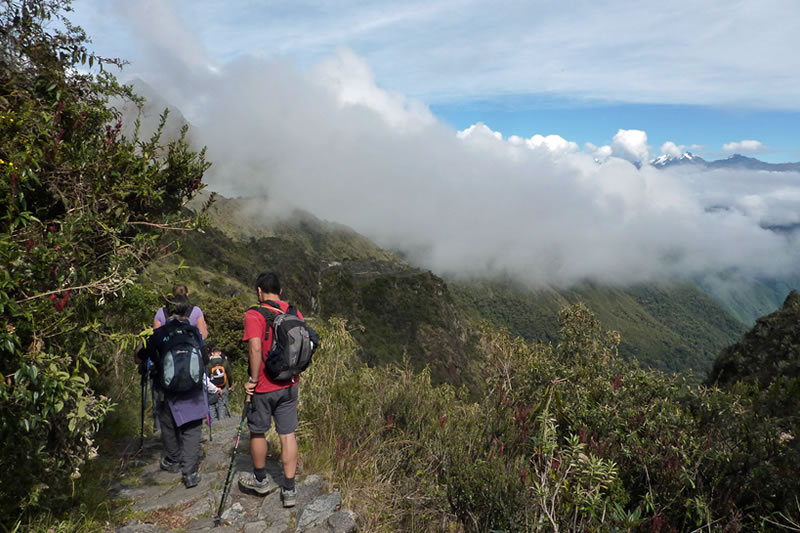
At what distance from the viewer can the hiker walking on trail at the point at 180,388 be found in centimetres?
541

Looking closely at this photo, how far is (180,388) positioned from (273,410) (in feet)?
3.81

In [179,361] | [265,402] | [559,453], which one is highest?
[179,361]

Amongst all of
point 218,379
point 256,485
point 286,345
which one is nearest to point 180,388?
point 256,485

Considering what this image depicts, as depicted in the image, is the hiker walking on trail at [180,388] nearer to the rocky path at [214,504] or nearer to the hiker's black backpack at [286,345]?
the rocky path at [214,504]

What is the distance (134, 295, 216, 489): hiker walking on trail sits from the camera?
213 inches

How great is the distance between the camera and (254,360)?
493 centimetres

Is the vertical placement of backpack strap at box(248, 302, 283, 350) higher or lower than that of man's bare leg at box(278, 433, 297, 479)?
higher

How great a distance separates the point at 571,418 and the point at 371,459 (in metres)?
2.30

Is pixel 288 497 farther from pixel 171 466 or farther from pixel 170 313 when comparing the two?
pixel 170 313

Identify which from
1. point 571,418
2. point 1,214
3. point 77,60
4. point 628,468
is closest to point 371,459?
point 571,418

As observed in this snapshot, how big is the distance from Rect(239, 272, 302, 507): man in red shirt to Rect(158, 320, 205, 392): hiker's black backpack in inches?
32.7

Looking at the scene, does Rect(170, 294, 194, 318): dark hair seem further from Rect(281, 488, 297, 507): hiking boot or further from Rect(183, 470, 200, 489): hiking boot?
Rect(281, 488, 297, 507): hiking boot

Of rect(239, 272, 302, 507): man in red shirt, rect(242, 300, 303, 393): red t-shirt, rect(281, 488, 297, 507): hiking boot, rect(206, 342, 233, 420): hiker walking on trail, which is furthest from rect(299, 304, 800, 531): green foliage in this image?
rect(206, 342, 233, 420): hiker walking on trail

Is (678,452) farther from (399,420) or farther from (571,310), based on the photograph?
(571,310)
